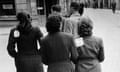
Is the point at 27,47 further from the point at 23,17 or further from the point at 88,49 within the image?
the point at 88,49

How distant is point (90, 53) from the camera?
138 inches

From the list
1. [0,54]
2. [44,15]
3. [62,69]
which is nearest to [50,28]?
[62,69]

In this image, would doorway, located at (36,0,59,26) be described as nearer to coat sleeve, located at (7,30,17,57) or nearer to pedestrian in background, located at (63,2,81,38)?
pedestrian in background, located at (63,2,81,38)

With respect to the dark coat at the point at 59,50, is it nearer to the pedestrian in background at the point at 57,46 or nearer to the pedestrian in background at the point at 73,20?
the pedestrian in background at the point at 57,46

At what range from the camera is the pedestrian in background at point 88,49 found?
3.50 meters

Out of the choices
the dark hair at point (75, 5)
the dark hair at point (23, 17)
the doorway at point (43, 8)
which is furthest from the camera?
the doorway at point (43, 8)

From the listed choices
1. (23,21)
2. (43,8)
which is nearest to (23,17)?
(23,21)

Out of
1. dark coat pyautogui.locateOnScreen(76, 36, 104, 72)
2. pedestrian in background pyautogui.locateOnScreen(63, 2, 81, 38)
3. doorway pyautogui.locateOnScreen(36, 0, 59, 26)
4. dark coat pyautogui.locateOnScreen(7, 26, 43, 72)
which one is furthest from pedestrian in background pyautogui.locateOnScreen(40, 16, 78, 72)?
doorway pyautogui.locateOnScreen(36, 0, 59, 26)

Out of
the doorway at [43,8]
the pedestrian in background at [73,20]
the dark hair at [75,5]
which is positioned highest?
the dark hair at [75,5]

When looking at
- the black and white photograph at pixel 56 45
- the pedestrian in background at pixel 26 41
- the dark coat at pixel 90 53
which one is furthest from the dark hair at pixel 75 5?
the dark coat at pixel 90 53

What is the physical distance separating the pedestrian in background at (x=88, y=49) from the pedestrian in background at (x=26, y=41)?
0.78m

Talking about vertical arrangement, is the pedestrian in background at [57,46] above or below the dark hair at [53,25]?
below

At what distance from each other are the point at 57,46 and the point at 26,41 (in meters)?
0.71

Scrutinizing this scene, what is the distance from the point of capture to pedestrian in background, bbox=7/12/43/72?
4.00 metres
